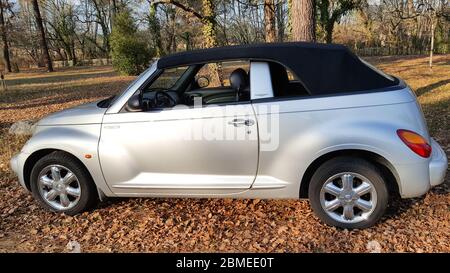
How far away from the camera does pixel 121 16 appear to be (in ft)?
77.0

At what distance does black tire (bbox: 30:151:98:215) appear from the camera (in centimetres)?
427

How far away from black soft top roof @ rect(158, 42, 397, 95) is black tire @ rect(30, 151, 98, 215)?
1685mm

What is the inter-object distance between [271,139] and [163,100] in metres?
1.28

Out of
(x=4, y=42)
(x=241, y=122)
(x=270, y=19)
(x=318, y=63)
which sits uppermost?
(x=4, y=42)

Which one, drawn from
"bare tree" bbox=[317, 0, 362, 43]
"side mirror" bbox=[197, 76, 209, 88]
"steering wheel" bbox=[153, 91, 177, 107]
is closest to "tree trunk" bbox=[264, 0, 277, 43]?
"bare tree" bbox=[317, 0, 362, 43]

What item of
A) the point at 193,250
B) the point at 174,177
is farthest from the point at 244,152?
the point at 193,250

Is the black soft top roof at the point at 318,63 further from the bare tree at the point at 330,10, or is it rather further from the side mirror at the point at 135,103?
the bare tree at the point at 330,10

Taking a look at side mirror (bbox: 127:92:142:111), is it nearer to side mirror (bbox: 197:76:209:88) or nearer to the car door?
the car door

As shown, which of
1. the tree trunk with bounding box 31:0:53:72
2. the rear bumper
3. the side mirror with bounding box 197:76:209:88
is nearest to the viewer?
the rear bumper

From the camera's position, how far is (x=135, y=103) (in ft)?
13.0

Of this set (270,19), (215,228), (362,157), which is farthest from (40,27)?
(362,157)

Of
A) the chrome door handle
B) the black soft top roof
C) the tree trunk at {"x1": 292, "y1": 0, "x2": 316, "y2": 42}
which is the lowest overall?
the chrome door handle

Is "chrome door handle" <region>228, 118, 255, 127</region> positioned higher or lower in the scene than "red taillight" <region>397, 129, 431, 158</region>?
higher

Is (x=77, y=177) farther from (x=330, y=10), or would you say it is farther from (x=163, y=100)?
(x=330, y=10)
